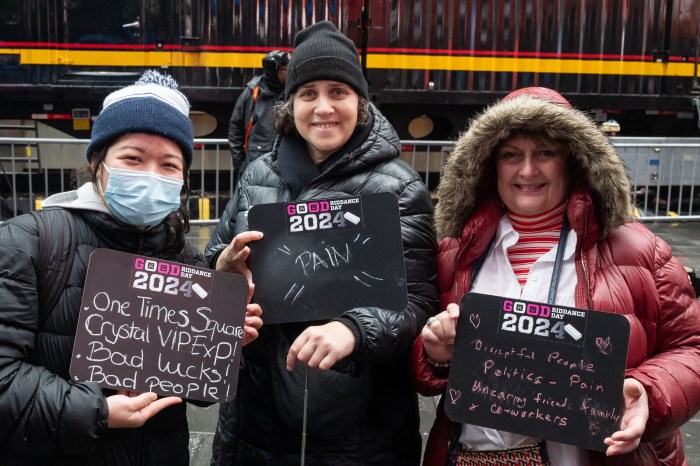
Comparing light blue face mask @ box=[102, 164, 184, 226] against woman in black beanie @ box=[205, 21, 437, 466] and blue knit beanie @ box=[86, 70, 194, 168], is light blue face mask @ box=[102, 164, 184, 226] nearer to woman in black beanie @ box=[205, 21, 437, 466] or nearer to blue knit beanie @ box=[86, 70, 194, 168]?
blue knit beanie @ box=[86, 70, 194, 168]

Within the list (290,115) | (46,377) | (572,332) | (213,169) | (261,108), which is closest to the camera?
(46,377)

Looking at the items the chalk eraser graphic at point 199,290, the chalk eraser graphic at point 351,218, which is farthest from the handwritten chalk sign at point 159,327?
the chalk eraser graphic at point 351,218

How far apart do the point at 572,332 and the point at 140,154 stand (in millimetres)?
1221

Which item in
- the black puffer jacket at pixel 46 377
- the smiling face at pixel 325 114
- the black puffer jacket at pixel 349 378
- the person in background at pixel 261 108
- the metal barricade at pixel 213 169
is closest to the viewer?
the black puffer jacket at pixel 46 377

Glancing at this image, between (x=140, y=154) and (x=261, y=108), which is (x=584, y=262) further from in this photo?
(x=261, y=108)

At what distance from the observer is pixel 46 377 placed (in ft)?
6.37

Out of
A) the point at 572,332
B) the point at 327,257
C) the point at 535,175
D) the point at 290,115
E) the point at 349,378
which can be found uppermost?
the point at 290,115

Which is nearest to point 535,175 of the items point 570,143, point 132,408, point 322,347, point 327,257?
point 570,143

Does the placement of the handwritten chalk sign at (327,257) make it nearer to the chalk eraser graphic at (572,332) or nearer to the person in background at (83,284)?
the person in background at (83,284)

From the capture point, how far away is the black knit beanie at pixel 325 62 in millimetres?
2535

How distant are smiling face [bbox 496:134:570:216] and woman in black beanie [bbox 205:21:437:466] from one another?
0.97ft

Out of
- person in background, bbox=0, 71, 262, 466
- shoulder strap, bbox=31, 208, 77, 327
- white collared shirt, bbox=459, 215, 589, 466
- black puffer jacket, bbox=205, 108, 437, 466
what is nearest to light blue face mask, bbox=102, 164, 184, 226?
person in background, bbox=0, 71, 262, 466

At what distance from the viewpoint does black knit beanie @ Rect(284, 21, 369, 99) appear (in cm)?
254

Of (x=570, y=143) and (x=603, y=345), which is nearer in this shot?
(x=603, y=345)
